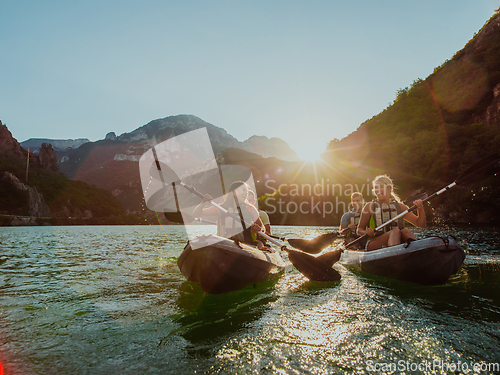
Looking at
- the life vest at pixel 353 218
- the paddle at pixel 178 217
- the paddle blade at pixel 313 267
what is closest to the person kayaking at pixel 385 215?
the paddle blade at pixel 313 267

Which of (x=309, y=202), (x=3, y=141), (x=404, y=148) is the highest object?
(x=3, y=141)

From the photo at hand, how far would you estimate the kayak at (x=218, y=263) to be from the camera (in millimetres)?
4613

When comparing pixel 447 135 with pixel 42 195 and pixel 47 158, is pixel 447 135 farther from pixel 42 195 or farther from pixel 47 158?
pixel 47 158

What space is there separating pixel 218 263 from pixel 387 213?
4478 mm

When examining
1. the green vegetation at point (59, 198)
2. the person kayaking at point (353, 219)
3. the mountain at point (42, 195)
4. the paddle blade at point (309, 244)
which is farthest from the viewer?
the green vegetation at point (59, 198)

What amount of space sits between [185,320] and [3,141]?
434 ft

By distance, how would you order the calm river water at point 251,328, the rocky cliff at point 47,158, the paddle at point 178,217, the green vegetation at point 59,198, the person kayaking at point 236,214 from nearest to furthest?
1. the calm river water at point 251,328
2. the paddle at point 178,217
3. the person kayaking at point 236,214
4. the green vegetation at point 59,198
5. the rocky cliff at point 47,158

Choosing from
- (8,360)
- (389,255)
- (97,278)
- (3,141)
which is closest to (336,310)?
(389,255)

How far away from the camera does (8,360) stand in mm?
2812

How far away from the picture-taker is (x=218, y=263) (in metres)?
4.71

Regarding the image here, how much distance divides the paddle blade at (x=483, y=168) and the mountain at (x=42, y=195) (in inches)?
2832

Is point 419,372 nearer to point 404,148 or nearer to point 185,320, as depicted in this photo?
point 185,320

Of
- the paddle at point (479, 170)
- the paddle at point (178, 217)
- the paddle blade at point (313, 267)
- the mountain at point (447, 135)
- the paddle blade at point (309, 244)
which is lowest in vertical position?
the paddle blade at point (313, 267)

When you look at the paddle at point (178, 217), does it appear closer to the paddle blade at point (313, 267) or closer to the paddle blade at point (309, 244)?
the paddle blade at point (313, 267)
